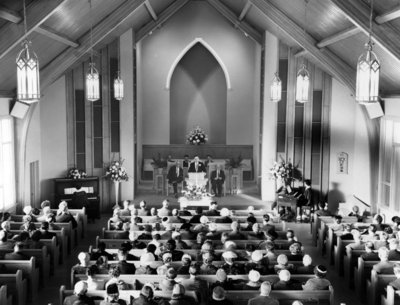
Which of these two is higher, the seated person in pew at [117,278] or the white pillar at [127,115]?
the white pillar at [127,115]

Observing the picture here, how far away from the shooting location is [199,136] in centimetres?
2144

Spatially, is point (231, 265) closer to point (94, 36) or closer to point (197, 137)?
point (94, 36)

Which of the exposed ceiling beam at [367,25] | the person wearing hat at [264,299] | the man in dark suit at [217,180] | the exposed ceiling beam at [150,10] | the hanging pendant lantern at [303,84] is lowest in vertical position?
the person wearing hat at [264,299]

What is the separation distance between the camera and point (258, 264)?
8.85 metres

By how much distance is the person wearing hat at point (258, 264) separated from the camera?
8.79 metres

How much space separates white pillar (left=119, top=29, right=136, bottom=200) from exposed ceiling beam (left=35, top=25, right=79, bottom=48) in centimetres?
301

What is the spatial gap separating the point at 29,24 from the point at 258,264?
20.9ft

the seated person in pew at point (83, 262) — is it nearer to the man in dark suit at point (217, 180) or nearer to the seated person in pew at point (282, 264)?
the seated person in pew at point (282, 264)

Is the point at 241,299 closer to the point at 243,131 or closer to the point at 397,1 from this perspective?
the point at 397,1

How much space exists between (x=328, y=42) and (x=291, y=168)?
5.26 meters

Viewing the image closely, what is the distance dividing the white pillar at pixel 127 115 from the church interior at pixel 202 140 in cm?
5

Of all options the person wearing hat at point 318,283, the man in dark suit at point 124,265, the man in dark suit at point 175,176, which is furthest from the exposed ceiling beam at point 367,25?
the man in dark suit at point 175,176

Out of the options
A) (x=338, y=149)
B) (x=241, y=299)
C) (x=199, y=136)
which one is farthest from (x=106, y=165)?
(x=241, y=299)

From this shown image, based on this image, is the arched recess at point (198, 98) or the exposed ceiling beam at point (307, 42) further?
the arched recess at point (198, 98)
